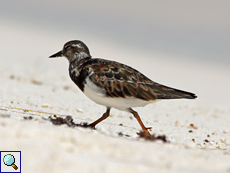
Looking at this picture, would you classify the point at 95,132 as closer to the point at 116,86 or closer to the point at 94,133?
the point at 94,133

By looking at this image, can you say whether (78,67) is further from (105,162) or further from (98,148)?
(105,162)

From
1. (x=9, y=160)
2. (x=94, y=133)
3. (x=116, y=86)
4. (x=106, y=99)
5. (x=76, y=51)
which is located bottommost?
(x=9, y=160)

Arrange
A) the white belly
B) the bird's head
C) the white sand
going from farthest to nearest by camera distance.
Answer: the bird's head < the white belly < the white sand

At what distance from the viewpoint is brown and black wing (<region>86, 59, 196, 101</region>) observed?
5.88 metres

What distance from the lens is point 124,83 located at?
5973 millimetres

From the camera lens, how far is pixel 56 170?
336cm

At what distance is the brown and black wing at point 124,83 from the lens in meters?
5.88

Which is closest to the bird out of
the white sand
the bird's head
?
the bird's head

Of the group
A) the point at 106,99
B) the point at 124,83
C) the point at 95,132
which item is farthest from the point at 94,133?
the point at 124,83

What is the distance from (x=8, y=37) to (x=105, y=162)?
25.5 metres

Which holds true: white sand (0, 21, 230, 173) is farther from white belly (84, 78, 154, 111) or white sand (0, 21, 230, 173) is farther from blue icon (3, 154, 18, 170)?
white belly (84, 78, 154, 111)

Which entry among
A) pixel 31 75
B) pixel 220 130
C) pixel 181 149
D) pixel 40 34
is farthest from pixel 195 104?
pixel 40 34

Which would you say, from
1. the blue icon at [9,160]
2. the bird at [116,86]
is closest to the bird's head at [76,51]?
the bird at [116,86]

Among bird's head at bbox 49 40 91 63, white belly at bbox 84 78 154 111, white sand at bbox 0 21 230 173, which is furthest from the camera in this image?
bird's head at bbox 49 40 91 63
